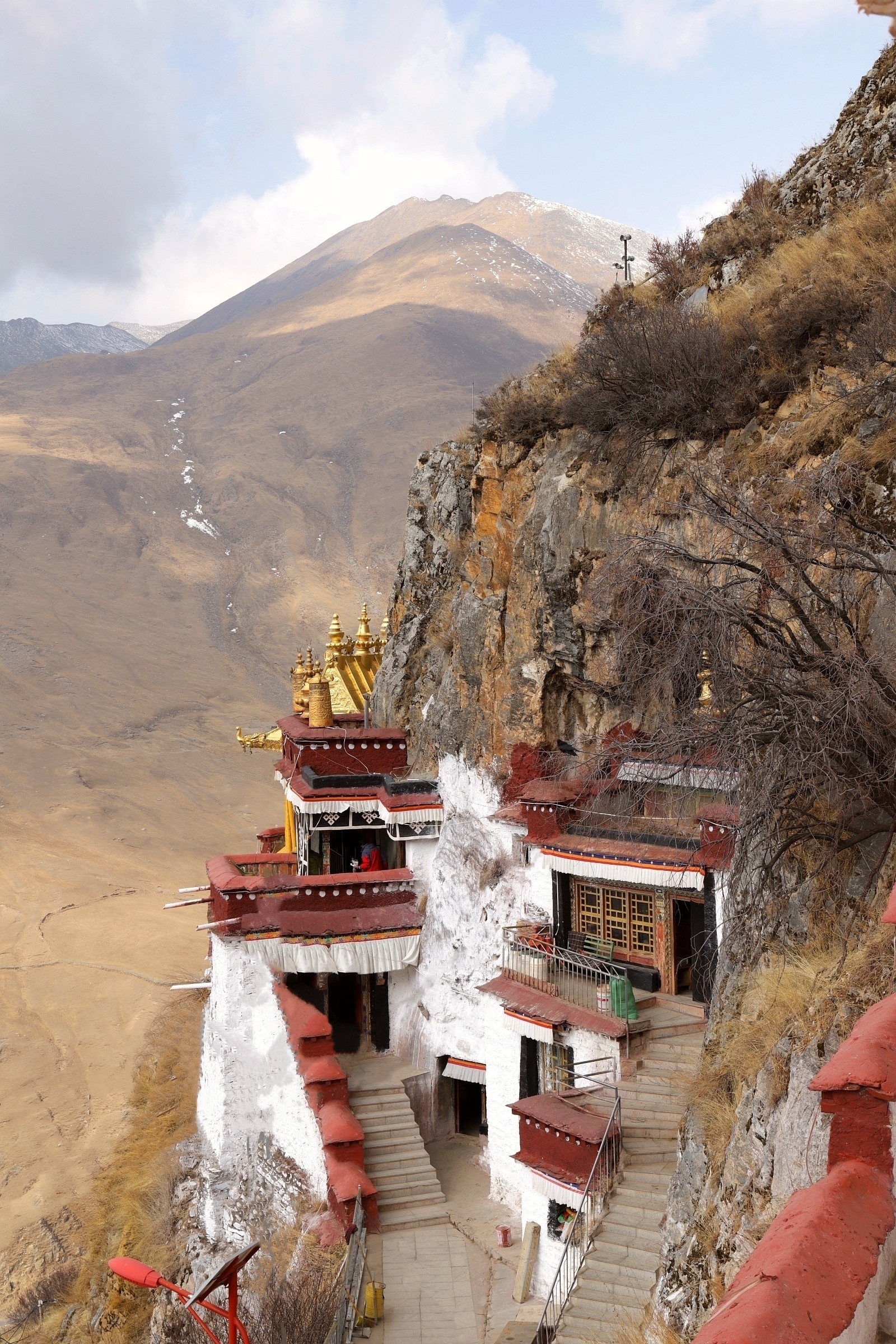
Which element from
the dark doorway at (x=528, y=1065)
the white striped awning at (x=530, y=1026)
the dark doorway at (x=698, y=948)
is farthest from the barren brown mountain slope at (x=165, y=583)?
the dark doorway at (x=698, y=948)

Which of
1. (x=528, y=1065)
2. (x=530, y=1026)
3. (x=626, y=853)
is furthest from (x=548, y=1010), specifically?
(x=626, y=853)

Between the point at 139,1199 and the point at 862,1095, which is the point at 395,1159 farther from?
the point at 862,1095

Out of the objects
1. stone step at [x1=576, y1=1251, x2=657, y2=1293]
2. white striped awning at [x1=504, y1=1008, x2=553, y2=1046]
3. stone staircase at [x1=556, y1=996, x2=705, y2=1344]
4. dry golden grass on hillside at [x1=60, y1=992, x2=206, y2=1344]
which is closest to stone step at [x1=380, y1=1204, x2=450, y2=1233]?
white striped awning at [x1=504, y1=1008, x2=553, y2=1046]

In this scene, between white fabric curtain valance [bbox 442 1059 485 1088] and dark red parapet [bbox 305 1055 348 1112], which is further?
white fabric curtain valance [bbox 442 1059 485 1088]

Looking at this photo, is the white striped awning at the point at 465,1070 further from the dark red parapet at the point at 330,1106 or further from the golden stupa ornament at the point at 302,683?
the golden stupa ornament at the point at 302,683

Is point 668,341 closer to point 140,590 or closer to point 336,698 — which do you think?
point 336,698

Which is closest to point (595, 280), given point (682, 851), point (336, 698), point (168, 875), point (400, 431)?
point (400, 431)

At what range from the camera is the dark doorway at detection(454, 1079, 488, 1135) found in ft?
69.6

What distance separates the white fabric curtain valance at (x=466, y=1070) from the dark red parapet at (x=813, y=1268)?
49.4 ft

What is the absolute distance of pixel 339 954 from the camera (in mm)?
20703

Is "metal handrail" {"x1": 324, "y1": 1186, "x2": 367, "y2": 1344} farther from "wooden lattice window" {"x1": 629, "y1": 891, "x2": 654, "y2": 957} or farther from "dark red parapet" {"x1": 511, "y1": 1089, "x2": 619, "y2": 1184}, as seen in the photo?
"wooden lattice window" {"x1": 629, "y1": 891, "x2": 654, "y2": 957}

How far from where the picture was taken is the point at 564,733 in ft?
65.0

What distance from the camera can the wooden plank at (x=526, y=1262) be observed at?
15727mm

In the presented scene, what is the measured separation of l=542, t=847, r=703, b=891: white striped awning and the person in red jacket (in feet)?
19.5
